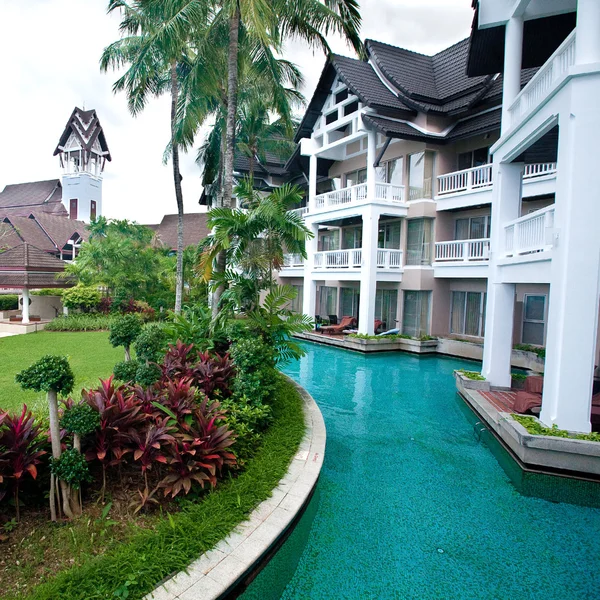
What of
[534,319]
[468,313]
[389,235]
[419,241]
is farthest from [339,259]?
[534,319]

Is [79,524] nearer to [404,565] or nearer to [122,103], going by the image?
[404,565]

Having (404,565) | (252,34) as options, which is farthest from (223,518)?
(252,34)

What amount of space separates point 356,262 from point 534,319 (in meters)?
7.01

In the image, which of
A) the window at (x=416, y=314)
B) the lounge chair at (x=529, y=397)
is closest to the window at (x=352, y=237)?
the window at (x=416, y=314)

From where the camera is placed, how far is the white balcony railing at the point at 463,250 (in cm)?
1488

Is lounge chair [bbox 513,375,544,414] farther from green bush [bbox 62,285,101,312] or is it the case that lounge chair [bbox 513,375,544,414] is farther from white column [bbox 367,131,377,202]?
green bush [bbox 62,285,101,312]

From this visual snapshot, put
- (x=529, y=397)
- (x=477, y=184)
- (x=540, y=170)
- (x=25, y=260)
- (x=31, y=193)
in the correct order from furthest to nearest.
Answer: (x=31, y=193) < (x=25, y=260) < (x=477, y=184) < (x=540, y=170) < (x=529, y=397)

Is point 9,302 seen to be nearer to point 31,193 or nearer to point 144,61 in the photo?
point 144,61

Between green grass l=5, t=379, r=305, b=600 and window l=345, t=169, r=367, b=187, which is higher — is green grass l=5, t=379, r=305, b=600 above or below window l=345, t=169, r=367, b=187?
below

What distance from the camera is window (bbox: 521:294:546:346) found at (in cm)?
1404

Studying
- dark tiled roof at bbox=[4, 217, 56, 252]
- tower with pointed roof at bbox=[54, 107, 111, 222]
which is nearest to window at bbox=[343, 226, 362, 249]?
dark tiled roof at bbox=[4, 217, 56, 252]

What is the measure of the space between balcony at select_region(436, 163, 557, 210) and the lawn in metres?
12.9

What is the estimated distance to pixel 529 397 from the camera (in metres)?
7.44

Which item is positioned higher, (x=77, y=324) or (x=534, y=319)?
(x=534, y=319)
